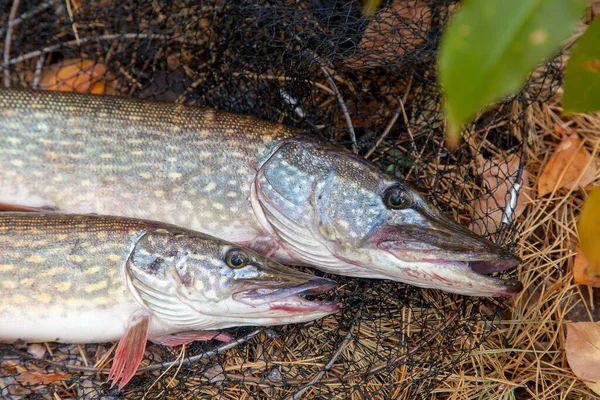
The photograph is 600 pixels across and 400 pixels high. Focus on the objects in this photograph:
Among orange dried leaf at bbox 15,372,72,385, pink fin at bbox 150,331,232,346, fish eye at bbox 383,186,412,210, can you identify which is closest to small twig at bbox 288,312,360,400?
pink fin at bbox 150,331,232,346

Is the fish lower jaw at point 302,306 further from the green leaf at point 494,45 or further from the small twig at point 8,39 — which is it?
the small twig at point 8,39

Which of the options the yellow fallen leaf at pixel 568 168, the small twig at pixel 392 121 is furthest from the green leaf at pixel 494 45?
the yellow fallen leaf at pixel 568 168

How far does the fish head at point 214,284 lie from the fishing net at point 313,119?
0.30 metres

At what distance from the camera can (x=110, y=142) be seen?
213 centimetres

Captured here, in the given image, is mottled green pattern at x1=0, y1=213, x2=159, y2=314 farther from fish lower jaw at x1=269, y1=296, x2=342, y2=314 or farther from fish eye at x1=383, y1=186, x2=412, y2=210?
fish eye at x1=383, y1=186, x2=412, y2=210

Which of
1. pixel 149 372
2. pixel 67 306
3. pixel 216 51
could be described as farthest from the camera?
pixel 216 51

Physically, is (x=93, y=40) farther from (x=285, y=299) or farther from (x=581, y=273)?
(x=581, y=273)

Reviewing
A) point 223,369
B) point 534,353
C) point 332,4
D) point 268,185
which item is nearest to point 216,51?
point 332,4

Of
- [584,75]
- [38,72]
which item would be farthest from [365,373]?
[38,72]

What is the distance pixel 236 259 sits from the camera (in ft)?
6.16

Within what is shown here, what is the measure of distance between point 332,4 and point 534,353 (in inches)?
66.7

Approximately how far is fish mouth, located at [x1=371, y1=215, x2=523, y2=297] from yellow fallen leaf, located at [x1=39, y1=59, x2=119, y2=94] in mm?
1594

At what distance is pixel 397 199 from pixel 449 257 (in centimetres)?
27

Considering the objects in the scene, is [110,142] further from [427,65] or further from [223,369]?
[427,65]
